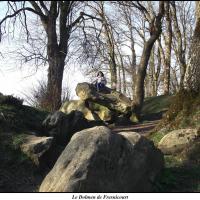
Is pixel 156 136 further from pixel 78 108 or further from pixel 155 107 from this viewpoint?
pixel 155 107

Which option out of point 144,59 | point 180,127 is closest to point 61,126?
point 180,127

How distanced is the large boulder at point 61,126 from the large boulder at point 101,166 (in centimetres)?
397

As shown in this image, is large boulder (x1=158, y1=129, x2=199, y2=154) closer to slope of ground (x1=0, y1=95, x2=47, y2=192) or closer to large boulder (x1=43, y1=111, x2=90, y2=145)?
large boulder (x1=43, y1=111, x2=90, y2=145)

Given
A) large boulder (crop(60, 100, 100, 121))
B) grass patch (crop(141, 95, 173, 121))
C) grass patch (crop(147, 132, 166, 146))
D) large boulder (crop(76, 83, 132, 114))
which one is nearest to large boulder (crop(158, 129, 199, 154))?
A: grass patch (crop(147, 132, 166, 146))

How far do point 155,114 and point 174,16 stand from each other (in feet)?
28.8

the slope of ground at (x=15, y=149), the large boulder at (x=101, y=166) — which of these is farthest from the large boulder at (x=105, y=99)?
the large boulder at (x=101, y=166)

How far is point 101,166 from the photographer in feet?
22.1

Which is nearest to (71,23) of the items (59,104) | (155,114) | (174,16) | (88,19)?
(88,19)

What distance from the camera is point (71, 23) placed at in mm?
20484

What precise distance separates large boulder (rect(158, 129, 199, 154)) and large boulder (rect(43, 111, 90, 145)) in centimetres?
241

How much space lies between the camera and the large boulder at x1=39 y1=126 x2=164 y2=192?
6.53 metres

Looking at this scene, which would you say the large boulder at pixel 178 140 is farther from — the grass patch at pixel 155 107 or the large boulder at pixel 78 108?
the grass patch at pixel 155 107

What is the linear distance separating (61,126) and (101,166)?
4874 millimetres

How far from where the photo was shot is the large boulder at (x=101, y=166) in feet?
21.4
